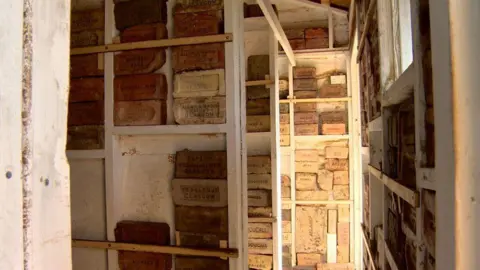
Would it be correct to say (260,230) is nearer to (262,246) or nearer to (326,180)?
(262,246)

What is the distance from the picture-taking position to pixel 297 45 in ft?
16.2

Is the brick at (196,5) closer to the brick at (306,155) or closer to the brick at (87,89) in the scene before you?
the brick at (87,89)

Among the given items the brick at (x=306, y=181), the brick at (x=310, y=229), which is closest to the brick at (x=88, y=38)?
the brick at (x=306, y=181)

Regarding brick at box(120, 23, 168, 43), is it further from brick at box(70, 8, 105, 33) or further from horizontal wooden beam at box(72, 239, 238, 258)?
horizontal wooden beam at box(72, 239, 238, 258)

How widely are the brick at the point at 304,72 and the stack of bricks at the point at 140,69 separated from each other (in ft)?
9.84

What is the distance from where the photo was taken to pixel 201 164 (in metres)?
2.13

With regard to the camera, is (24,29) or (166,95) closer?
(24,29)

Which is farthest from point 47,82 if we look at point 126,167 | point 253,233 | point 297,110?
point 297,110

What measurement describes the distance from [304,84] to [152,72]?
10.1ft

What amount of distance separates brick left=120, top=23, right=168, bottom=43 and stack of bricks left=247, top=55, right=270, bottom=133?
179 centimetres

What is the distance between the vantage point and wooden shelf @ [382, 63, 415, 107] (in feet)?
3.87

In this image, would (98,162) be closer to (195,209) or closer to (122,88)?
(122,88)

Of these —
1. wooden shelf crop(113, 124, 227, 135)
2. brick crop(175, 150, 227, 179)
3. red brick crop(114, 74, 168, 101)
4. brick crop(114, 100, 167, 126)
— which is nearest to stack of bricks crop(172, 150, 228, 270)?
brick crop(175, 150, 227, 179)

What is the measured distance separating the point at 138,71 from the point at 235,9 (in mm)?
654
